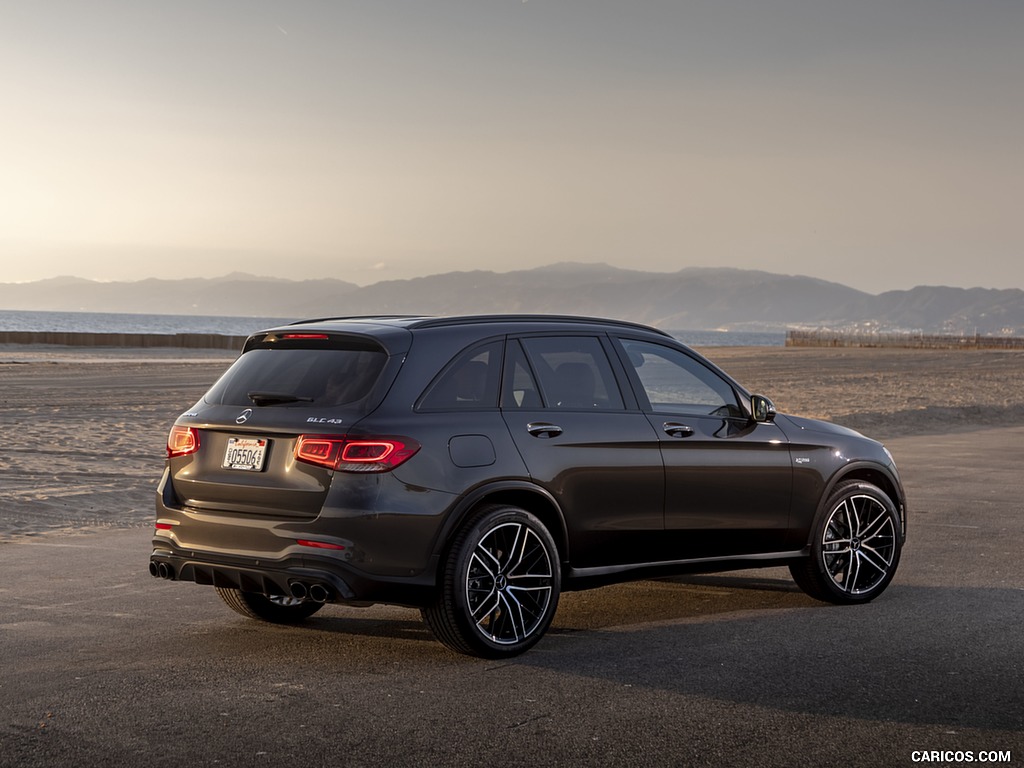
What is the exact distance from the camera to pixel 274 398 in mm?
7027

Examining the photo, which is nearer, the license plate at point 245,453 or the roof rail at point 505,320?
the license plate at point 245,453

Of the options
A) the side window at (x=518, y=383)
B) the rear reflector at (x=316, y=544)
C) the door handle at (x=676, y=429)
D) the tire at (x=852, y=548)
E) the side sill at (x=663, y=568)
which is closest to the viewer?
the rear reflector at (x=316, y=544)

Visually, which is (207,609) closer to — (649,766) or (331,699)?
(331,699)

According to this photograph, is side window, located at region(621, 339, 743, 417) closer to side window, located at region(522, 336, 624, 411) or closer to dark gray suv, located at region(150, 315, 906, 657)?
dark gray suv, located at region(150, 315, 906, 657)

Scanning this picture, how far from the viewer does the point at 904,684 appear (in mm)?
6434

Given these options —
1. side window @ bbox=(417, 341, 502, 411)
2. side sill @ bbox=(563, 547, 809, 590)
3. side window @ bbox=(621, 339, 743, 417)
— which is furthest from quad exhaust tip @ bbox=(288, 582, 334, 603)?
side window @ bbox=(621, 339, 743, 417)

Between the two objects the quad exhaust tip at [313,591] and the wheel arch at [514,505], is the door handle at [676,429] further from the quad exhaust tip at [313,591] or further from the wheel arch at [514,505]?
the quad exhaust tip at [313,591]

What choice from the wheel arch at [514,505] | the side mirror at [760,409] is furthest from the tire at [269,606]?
the side mirror at [760,409]

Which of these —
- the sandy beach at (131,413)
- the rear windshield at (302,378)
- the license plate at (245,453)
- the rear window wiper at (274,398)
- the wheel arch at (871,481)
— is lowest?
the sandy beach at (131,413)

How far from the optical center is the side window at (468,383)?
698 centimetres

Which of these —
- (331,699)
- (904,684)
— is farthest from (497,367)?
(904,684)

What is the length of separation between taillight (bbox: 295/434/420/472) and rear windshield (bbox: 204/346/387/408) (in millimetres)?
264

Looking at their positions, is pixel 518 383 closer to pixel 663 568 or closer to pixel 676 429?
pixel 676 429

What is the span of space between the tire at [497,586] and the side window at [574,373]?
2.55ft
